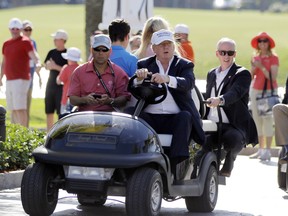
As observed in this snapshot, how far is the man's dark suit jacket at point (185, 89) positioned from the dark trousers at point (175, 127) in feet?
0.53

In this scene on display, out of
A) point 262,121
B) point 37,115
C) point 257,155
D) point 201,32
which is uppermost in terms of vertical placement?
point 262,121

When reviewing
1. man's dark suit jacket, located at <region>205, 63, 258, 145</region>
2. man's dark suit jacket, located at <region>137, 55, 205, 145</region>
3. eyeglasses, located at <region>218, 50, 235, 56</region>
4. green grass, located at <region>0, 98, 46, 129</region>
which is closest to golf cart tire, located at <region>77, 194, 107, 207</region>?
man's dark suit jacket, located at <region>137, 55, 205, 145</region>

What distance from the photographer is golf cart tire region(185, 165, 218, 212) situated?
10734 mm

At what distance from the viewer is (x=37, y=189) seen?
9539 millimetres

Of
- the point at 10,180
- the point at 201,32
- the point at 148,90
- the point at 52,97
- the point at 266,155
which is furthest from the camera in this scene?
the point at 201,32

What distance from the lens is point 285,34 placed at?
6569cm

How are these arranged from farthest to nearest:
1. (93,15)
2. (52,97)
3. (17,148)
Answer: (93,15) → (52,97) → (17,148)

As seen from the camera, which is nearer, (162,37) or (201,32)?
(162,37)

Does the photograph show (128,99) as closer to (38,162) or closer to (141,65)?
(141,65)

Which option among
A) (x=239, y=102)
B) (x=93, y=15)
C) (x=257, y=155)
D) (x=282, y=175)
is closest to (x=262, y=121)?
(x=257, y=155)

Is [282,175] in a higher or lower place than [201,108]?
lower

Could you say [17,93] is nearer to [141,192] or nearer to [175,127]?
[175,127]

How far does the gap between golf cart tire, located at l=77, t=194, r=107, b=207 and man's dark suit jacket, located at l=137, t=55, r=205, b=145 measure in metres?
1.09

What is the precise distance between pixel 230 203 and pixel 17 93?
789 cm
